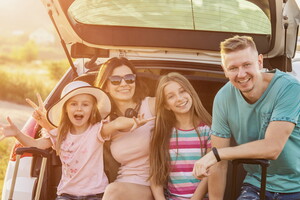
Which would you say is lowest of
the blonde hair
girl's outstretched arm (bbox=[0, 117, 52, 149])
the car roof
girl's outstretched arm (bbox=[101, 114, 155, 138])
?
girl's outstretched arm (bbox=[0, 117, 52, 149])

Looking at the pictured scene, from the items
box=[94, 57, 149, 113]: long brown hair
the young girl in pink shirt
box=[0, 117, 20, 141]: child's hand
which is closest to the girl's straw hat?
the young girl in pink shirt

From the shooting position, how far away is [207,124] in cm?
399

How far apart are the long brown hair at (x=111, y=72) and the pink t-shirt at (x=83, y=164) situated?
326 millimetres

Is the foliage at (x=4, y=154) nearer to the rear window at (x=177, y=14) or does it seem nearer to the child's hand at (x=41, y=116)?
the child's hand at (x=41, y=116)

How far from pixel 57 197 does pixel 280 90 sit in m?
1.62

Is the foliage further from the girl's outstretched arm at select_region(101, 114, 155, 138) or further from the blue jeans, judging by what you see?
the blue jeans

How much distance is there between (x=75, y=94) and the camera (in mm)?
4016

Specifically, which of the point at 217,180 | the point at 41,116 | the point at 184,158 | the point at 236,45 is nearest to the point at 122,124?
the point at 184,158

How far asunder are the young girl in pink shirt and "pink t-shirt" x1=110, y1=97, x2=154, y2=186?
0.36ft

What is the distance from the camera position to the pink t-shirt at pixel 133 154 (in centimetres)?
401

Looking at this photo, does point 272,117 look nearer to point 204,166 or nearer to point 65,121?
point 204,166

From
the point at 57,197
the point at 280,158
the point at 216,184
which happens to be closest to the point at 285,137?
the point at 280,158

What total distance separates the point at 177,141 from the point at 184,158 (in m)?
0.13

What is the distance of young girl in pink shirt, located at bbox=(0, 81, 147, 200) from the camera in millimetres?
3910
